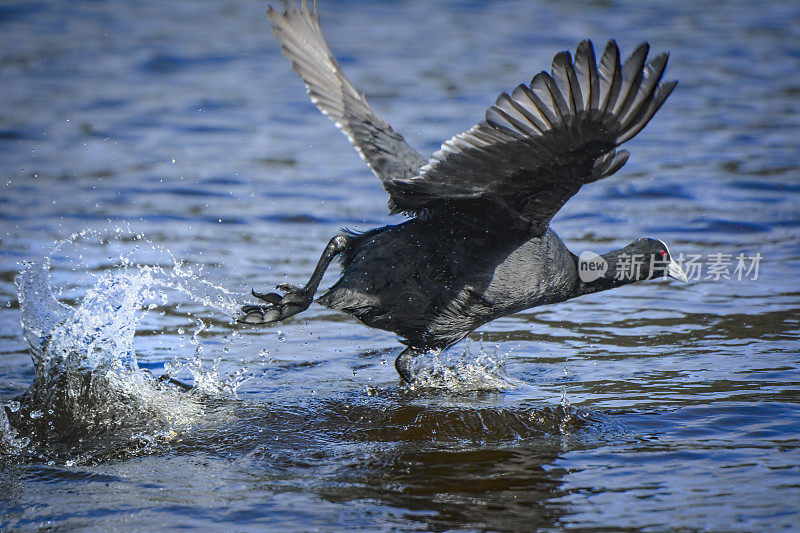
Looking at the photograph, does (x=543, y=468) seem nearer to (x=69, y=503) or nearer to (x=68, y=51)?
(x=69, y=503)

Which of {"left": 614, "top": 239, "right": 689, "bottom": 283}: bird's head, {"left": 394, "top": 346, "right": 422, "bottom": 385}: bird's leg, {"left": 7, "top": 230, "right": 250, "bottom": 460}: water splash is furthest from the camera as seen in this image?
{"left": 614, "top": 239, "right": 689, "bottom": 283}: bird's head

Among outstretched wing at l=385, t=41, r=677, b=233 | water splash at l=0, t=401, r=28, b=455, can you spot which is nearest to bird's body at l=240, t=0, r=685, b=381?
outstretched wing at l=385, t=41, r=677, b=233

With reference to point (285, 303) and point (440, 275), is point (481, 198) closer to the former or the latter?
point (440, 275)

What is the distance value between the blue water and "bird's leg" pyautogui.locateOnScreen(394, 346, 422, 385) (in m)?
0.12

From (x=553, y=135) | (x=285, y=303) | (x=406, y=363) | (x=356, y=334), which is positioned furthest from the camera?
(x=356, y=334)

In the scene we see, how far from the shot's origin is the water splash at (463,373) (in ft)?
16.3

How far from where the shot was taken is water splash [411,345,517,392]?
16.3 feet

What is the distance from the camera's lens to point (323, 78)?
5.66 meters

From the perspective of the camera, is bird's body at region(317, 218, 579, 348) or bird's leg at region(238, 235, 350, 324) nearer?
bird's body at region(317, 218, 579, 348)

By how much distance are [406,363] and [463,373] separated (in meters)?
0.35

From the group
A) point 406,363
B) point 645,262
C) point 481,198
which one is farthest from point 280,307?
point 645,262

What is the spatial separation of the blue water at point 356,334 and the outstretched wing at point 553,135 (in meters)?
1.16

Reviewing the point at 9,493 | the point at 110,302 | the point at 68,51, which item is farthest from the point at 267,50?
the point at 9,493

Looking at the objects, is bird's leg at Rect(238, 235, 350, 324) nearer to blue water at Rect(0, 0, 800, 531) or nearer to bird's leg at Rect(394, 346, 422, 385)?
blue water at Rect(0, 0, 800, 531)
